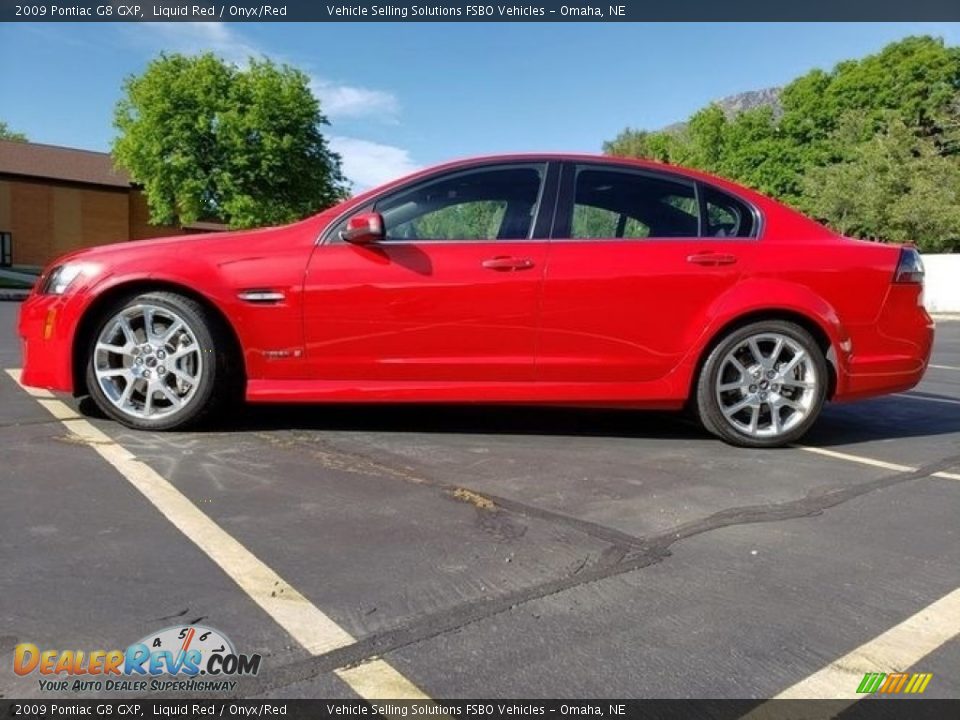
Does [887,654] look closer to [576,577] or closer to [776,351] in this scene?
[576,577]

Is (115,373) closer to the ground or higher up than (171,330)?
closer to the ground

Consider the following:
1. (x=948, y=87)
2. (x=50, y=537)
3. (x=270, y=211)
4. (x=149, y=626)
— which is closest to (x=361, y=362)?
(x=50, y=537)

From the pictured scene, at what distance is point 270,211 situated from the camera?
37094mm

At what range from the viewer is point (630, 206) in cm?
442

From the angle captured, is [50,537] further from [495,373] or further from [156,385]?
[495,373]

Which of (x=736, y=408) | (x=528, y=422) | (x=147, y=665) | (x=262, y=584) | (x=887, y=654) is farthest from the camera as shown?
(x=528, y=422)

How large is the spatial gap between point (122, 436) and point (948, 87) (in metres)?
51.8

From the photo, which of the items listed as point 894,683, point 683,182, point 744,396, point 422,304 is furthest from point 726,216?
point 894,683

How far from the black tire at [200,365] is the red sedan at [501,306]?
1 centimetres

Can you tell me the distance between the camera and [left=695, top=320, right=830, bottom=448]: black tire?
4.32 meters

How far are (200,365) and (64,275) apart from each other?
954 millimetres

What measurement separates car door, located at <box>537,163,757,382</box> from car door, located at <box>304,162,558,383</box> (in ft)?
0.49

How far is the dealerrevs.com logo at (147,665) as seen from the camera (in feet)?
6.03

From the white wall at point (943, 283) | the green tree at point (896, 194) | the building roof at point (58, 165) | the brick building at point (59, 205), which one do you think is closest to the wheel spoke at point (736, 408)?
the white wall at point (943, 283)
